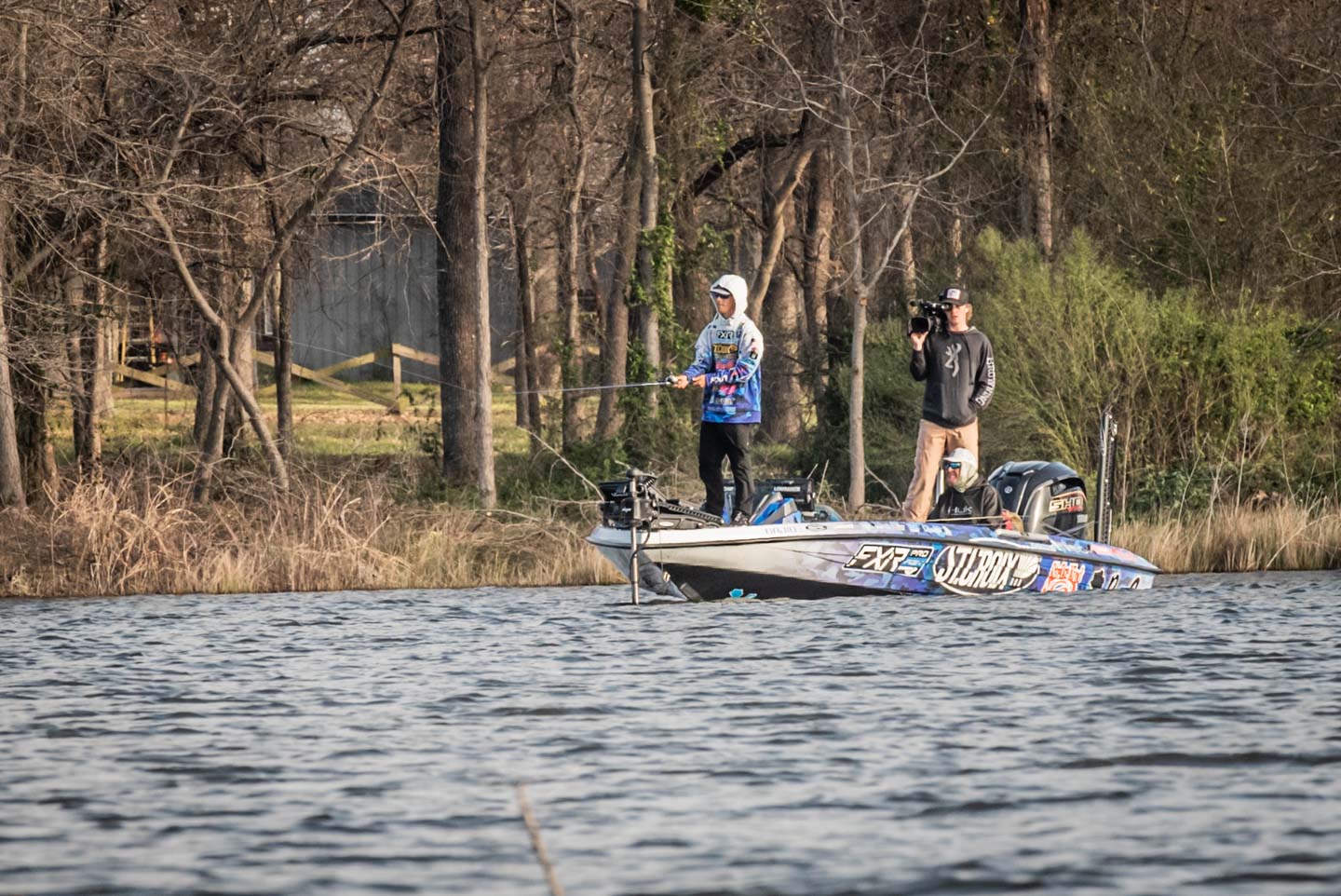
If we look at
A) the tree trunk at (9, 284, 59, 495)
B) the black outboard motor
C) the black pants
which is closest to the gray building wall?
the tree trunk at (9, 284, 59, 495)

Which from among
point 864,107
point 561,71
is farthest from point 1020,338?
point 561,71

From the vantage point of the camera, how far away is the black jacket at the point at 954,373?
1672 cm

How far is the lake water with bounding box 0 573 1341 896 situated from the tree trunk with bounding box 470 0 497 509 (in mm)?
6486

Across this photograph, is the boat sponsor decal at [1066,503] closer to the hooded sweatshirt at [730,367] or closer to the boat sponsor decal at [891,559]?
the boat sponsor decal at [891,559]

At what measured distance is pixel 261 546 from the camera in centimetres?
1875

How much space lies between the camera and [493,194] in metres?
30.8

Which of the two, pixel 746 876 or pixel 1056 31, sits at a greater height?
pixel 1056 31

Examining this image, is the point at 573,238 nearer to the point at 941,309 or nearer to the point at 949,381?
the point at 941,309

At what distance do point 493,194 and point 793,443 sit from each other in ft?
19.4

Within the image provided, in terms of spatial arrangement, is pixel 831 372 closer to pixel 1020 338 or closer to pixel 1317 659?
pixel 1020 338

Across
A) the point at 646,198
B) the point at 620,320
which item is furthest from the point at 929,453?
→ the point at 620,320

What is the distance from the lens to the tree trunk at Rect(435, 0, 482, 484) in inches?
944

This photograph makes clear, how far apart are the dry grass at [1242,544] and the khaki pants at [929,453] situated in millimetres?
3144

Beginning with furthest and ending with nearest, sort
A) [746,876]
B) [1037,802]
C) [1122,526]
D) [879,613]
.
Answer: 1. [1122,526]
2. [879,613]
3. [1037,802]
4. [746,876]
